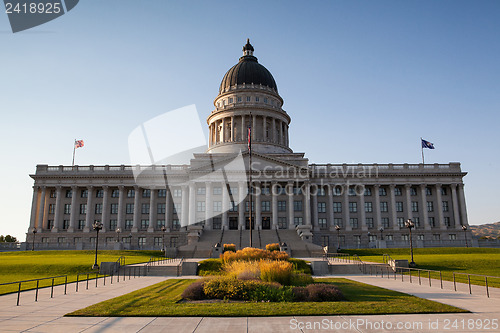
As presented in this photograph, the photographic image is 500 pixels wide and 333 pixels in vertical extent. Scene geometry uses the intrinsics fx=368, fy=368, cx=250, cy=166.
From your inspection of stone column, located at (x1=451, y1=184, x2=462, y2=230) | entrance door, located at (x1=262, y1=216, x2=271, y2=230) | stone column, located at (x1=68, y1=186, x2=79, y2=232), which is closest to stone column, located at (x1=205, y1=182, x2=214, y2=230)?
entrance door, located at (x1=262, y1=216, x2=271, y2=230)

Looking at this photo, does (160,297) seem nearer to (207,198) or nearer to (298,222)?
(207,198)

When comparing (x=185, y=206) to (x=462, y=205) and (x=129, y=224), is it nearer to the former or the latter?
(x=129, y=224)

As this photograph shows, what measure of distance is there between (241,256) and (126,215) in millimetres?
53136

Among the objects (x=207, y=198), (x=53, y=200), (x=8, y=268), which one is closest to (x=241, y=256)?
(x=8, y=268)

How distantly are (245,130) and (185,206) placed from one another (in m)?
24.0

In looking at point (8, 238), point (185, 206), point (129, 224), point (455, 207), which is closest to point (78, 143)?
point (129, 224)

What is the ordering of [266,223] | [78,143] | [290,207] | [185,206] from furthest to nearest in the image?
[185,206] < [266,223] < [78,143] < [290,207]

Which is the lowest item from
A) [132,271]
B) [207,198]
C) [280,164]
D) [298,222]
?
[132,271]

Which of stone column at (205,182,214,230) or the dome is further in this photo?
the dome

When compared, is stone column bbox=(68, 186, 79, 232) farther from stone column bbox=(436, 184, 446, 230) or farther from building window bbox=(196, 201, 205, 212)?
stone column bbox=(436, 184, 446, 230)

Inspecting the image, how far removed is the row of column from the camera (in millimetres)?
85812

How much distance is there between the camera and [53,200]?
249 ft

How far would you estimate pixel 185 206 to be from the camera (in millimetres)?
72250

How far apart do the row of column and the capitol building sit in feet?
28.3
